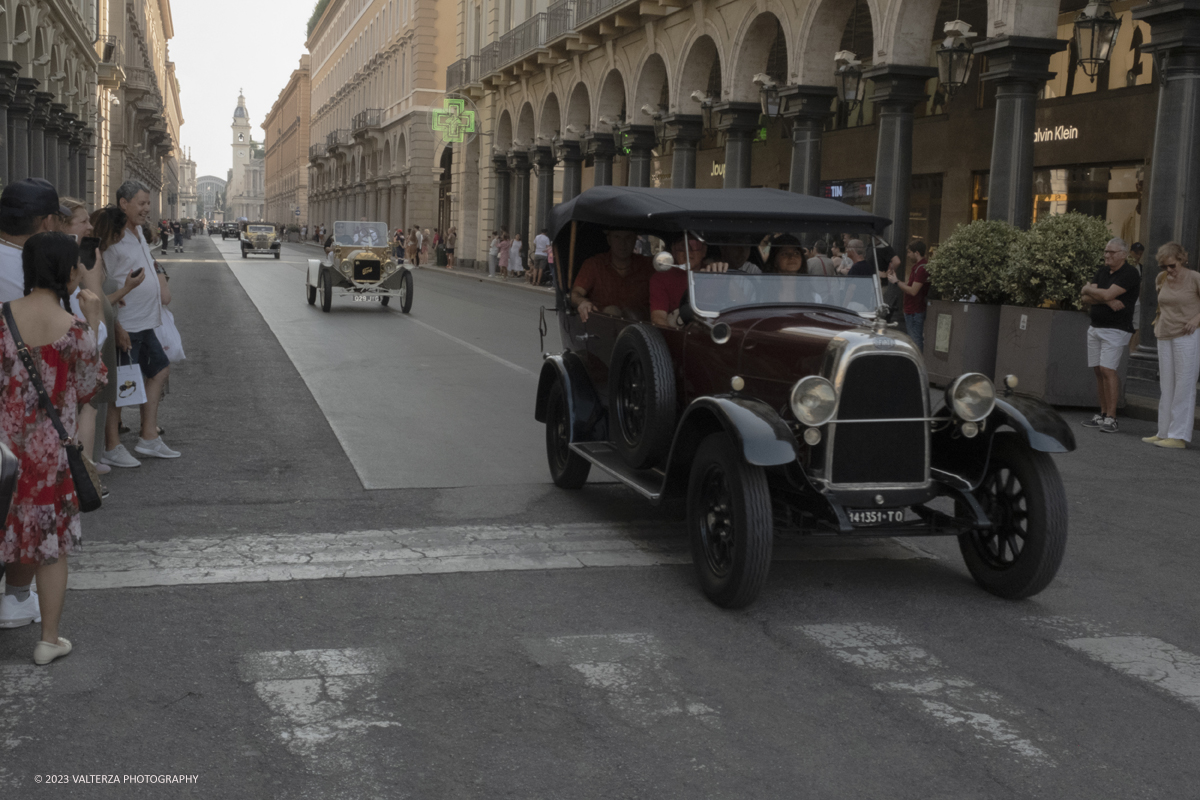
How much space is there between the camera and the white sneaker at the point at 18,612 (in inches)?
191

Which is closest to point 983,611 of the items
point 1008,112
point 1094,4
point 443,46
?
point 1094,4

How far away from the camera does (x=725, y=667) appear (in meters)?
4.64

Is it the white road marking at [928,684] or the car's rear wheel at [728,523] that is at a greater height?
the car's rear wheel at [728,523]

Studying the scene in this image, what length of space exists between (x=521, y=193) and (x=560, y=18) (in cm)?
693

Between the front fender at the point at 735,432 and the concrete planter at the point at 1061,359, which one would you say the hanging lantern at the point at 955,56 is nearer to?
the concrete planter at the point at 1061,359

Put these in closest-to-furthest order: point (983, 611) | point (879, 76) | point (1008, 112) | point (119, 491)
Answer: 1. point (983, 611)
2. point (119, 491)
3. point (1008, 112)
4. point (879, 76)

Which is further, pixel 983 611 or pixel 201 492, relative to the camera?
pixel 201 492

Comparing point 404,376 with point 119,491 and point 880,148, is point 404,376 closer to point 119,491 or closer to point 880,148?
point 119,491

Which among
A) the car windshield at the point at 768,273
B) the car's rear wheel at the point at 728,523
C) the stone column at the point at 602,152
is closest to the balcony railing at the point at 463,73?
the stone column at the point at 602,152

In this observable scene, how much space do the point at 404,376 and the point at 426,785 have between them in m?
10.1

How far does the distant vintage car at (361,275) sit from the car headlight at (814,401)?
1815 centimetres

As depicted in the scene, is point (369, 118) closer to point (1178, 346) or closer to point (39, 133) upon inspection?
point (39, 133)

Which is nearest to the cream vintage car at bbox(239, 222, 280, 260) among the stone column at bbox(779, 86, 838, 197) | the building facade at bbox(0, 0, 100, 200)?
the building facade at bbox(0, 0, 100, 200)

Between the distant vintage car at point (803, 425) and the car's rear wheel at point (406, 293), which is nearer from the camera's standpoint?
the distant vintage car at point (803, 425)
